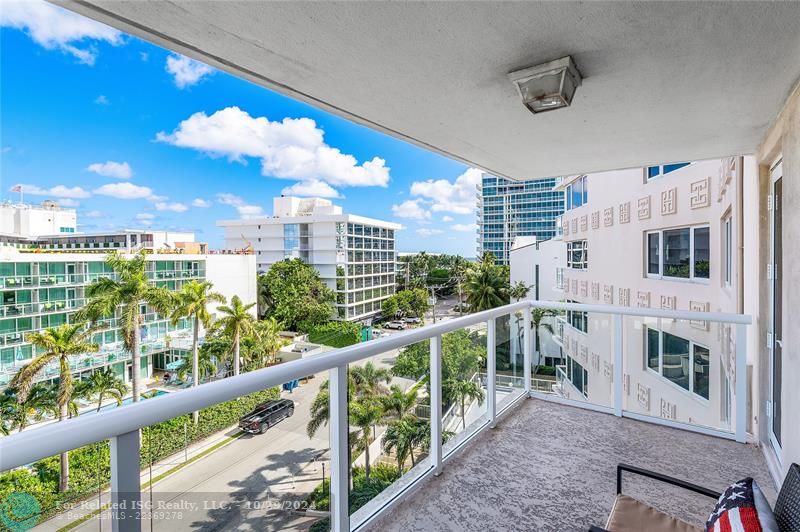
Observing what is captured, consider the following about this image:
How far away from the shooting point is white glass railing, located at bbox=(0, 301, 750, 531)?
1124 millimetres

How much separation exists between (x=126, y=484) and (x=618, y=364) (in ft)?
13.5

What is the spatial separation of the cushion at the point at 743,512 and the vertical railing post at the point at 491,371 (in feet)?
7.27

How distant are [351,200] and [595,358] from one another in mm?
104245

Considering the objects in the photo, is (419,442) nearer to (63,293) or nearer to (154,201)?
(63,293)

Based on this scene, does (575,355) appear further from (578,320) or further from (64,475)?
(64,475)

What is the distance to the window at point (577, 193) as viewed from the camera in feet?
45.5

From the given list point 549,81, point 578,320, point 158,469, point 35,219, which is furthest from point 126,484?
point 35,219

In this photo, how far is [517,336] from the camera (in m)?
4.25

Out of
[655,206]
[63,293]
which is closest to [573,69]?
[655,206]

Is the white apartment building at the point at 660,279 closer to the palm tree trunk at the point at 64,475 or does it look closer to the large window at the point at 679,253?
the large window at the point at 679,253

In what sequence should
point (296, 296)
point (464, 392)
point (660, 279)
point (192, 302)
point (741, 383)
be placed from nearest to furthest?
point (464, 392), point (741, 383), point (660, 279), point (192, 302), point (296, 296)

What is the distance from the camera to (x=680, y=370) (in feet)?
12.6

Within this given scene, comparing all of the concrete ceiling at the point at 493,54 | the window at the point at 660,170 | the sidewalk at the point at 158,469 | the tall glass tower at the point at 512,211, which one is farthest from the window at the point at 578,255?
the tall glass tower at the point at 512,211

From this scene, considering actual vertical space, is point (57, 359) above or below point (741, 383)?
below
